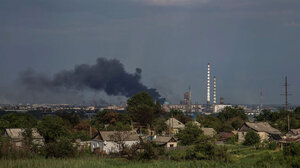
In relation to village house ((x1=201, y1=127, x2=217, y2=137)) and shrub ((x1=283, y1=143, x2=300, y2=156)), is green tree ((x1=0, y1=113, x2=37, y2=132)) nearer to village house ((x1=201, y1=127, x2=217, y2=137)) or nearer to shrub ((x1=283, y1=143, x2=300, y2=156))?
village house ((x1=201, y1=127, x2=217, y2=137))

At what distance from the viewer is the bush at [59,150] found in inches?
1543

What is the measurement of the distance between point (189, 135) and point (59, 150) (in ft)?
93.0

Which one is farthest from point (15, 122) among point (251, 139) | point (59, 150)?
point (59, 150)

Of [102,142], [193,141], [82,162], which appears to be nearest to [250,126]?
[193,141]

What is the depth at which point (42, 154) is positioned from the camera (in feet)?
130

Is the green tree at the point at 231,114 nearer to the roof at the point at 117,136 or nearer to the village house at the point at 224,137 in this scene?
the village house at the point at 224,137

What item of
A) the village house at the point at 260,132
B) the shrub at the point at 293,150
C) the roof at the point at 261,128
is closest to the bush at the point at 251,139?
the village house at the point at 260,132

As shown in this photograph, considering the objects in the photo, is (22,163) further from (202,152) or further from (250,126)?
(250,126)

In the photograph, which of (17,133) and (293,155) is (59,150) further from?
(17,133)

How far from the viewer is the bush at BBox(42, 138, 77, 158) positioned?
129ft

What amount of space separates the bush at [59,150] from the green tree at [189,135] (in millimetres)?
27058

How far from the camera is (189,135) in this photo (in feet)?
211

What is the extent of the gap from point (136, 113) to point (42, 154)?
190 feet

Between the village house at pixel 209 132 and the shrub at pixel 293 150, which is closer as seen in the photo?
the shrub at pixel 293 150
